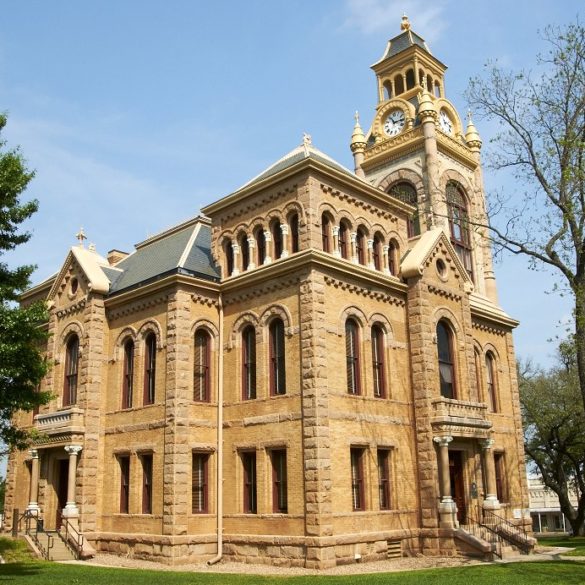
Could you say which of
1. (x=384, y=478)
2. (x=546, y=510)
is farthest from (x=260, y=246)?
(x=546, y=510)

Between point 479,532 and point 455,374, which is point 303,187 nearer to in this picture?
point 455,374

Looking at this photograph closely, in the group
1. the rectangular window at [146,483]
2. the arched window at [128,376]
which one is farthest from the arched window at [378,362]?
the arched window at [128,376]

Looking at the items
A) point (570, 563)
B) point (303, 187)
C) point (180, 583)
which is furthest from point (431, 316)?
point (180, 583)

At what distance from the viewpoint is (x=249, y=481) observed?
24.9 m

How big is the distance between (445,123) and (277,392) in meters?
23.5

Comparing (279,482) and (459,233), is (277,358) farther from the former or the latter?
(459,233)

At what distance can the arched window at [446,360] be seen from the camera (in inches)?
1115

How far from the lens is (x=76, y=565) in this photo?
22.9 meters

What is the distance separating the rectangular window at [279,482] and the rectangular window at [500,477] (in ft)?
40.5

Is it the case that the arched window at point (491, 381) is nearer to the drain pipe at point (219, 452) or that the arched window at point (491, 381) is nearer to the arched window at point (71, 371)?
the drain pipe at point (219, 452)

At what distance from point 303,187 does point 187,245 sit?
21.3 feet

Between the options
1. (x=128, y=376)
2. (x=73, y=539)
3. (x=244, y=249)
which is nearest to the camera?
(x=73, y=539)

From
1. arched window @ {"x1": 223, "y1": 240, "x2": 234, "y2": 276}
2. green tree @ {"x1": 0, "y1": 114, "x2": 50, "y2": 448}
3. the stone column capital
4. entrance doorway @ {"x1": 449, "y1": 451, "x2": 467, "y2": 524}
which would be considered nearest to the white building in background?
entrance doorway @ {"x1": 449, "y1": 451, "x2": 467, "y2": 524}

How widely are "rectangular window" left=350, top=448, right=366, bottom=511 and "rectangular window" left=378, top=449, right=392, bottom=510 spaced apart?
37.9 inches
